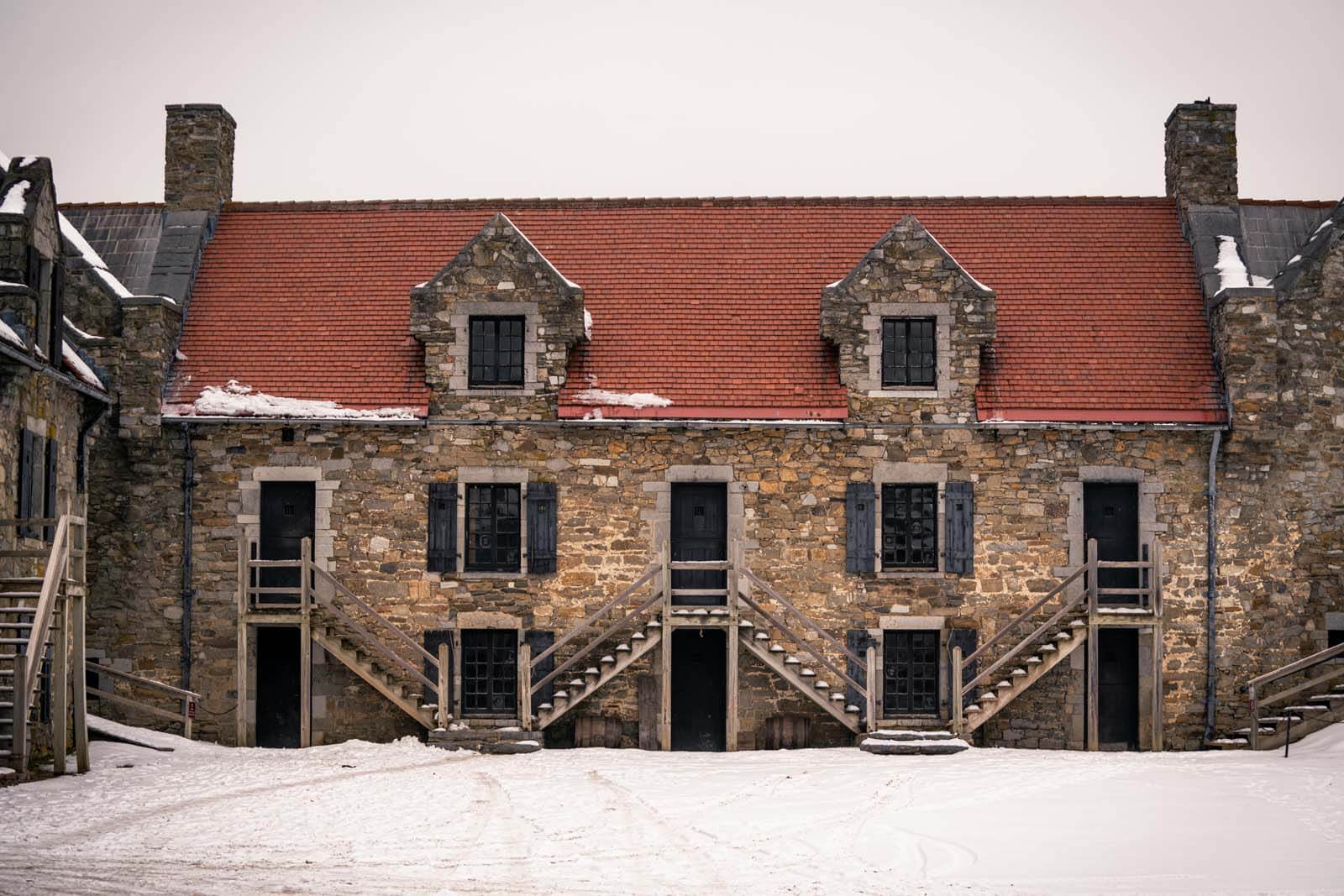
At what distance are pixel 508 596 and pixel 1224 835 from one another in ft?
39.3

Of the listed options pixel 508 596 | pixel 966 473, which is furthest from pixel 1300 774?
pixel 508 596

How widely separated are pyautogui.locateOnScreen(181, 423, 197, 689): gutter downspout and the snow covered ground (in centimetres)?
268

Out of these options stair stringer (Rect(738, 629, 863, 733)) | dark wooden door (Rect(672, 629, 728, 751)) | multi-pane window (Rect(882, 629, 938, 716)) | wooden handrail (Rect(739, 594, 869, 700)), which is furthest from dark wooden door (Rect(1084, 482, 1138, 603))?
dark wooden door (Rect(672, 629, 728, 751))

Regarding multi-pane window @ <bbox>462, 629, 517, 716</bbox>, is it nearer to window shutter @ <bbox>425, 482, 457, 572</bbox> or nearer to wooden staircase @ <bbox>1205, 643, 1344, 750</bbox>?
window shutter @ <bbox>425, 482, 457, 572</bbox>

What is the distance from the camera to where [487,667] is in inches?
955


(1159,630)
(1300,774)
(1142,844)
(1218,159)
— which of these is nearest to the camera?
(1142,844)

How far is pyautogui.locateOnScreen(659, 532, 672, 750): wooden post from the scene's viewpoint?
76.1 ft

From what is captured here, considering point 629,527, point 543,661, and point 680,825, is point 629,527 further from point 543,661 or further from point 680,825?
point 680,825

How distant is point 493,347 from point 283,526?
434 cm

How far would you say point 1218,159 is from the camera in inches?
1067

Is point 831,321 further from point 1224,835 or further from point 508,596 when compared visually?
point 1224,835

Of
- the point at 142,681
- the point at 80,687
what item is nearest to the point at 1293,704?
the point at 142,681

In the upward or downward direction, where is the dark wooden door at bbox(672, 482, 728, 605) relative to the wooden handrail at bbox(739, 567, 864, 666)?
upward

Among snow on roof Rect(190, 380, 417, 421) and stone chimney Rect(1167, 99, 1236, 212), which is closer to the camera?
snow on roof Rect(190, 380, 417, 421)
